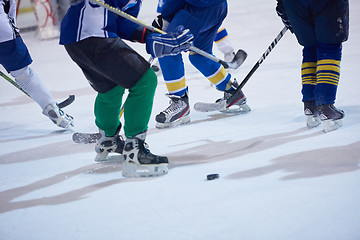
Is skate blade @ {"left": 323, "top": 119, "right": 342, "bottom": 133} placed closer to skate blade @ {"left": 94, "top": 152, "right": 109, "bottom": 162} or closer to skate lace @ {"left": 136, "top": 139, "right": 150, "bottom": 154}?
skate lace @ {"left": 136, "top": 139, "right": 150, "bottom": 154}

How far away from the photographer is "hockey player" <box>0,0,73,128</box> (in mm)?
2787

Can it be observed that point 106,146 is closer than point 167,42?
No

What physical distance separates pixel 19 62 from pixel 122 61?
1071 millimetres

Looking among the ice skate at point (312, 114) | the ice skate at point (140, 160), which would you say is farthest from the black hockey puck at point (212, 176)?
the ice skate at point (312, 114)

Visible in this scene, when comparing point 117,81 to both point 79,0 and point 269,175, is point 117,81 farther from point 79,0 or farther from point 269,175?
point 269,175

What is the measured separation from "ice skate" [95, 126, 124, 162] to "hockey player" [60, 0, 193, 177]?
0.09 meters

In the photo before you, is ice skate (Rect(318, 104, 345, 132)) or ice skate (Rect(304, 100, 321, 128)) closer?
ice skate (Rect(318, 104, 345, 132))

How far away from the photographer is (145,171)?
218 centimetres

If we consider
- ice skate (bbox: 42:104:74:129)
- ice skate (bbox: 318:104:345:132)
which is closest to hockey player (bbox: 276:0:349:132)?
ice skate (bbox: 318:104:345:132)

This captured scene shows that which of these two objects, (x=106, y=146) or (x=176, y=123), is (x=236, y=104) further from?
(x=106, y=146)

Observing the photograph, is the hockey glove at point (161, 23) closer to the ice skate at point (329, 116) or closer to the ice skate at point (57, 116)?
the ice skate at point (57, 116)

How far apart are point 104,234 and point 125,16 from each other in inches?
34.8

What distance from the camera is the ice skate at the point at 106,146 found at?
7.77 ft

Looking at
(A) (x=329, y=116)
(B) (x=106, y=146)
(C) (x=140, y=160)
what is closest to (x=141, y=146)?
(C) (x=140, y=160)
